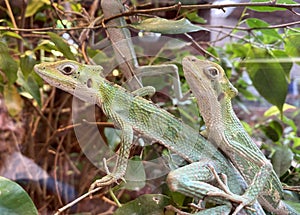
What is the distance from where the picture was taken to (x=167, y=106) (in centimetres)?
77

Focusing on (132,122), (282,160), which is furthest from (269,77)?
(132,122)

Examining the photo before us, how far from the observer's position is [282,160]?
66 cm

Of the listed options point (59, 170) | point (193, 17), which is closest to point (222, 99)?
point (193, 17)

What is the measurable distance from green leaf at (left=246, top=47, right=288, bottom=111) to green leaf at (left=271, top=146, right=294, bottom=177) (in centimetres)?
9

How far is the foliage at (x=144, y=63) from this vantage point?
1.89 feet

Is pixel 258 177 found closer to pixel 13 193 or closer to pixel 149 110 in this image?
pixel 149 110

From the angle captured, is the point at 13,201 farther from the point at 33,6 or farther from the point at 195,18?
the point at 33,6

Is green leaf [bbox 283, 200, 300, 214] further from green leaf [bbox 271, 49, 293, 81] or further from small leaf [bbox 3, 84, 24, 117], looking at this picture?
small leaf [bbox 3, 84, 24, 117]

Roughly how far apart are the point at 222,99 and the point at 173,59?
27cm

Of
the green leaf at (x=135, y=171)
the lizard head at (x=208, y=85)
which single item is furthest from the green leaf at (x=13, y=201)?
the lizard head at (x=208, y=85)

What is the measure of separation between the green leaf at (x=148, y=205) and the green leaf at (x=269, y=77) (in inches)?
13.6

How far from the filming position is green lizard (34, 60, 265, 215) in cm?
44

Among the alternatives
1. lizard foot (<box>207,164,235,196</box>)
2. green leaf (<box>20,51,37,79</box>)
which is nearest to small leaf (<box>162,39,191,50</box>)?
green leaf (<box>20,51,37,79</box>)

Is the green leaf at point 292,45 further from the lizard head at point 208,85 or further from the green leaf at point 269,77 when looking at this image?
the lizard head at point 208,85
